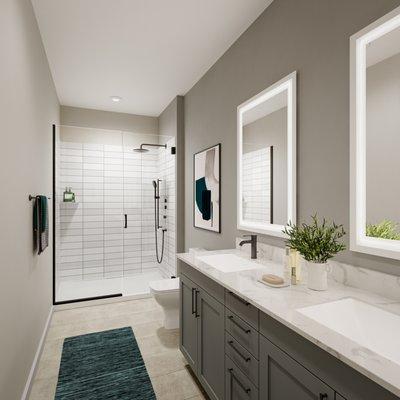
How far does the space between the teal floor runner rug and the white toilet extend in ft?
1.27

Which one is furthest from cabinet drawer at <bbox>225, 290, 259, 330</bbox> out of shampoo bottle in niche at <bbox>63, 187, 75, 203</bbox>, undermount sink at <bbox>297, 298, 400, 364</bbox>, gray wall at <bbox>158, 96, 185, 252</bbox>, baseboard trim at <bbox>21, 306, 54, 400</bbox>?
shampoo bottle in niche at <bbox>63, 187, 75, 203</bbox>

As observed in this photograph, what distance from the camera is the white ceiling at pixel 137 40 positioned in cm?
208

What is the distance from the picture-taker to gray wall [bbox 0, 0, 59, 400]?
1415 mm

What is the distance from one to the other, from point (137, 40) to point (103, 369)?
9.30ft

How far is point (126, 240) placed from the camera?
14.5ft

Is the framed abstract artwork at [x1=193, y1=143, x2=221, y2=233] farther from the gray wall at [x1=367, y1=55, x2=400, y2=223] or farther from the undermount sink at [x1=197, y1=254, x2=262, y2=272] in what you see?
the gray wall at [x1=367, y1=55, x2=400, y2=223]

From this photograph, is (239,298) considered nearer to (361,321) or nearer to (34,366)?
(361,321)

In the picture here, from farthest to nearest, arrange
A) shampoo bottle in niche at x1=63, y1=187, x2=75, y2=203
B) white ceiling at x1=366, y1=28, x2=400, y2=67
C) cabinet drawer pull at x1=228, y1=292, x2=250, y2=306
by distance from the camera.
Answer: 1. shampoo bottle in niche at x1=63, y1=187, x2=75, y2=203
2. cabinet drawer pull at x1=228, y1=292, x2=250, y2=306
3. white ceiling at x1=366, y1=28, x2=400, y2=67

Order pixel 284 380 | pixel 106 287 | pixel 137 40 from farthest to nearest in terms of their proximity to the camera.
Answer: pixel 106 287
pixel 137 40
pixel 284 380

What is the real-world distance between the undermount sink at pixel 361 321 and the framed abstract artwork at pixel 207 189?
1653 mm

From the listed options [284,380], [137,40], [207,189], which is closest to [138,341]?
[207,189]

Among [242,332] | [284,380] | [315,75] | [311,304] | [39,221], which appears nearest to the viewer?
[284,380]

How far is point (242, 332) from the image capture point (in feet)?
4.53

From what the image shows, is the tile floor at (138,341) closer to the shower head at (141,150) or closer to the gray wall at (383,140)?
the gray wall at (383,140)
